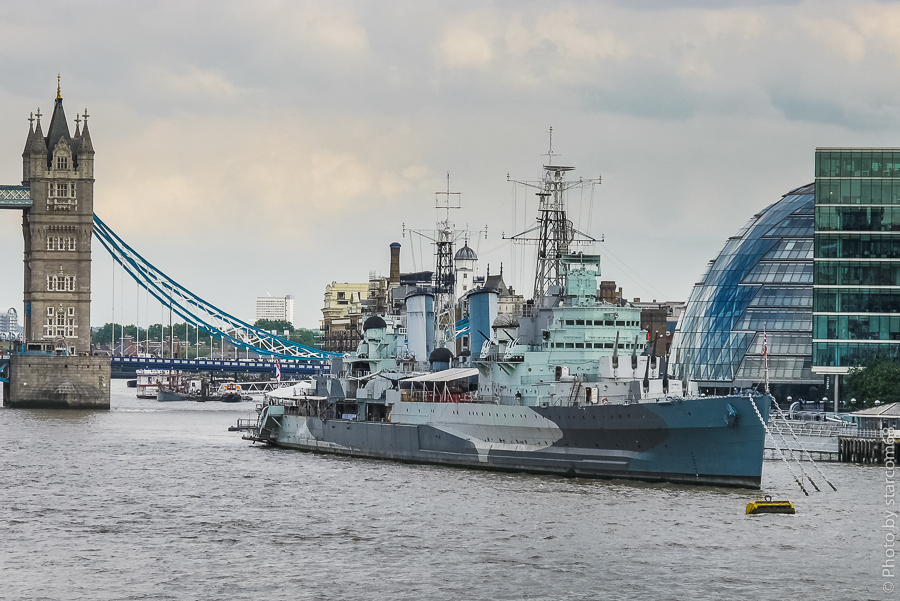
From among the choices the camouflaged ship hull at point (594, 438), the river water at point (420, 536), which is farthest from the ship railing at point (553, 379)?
the river water at point (420, 536)

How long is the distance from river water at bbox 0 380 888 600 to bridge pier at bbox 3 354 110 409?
5343 cm

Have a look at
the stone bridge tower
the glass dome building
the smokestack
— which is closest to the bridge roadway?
the stone bridge tower

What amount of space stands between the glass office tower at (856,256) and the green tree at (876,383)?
11.4 ft

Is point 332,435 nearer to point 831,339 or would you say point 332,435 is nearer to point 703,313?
point 831,339

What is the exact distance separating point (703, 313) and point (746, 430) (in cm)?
5602

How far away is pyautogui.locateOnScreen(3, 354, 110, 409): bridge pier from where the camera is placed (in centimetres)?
10538

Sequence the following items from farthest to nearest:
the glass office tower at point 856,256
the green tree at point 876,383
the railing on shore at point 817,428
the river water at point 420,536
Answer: the glass office tower at point 856,256 → the green tree at point 876,383 → the railing on shore at point 817,428 → the river water at point 420,536

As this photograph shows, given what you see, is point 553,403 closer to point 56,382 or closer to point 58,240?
point 56,382

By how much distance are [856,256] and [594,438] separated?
128 feet

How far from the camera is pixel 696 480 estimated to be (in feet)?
145

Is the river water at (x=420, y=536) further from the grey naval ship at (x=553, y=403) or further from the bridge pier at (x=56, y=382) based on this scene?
the bridge pier at (x=56, y=382)

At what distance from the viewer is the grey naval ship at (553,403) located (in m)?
43.4

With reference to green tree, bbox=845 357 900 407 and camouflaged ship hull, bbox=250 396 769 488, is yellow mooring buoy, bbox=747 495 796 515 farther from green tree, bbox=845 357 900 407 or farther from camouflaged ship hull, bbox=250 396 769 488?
green tree, bbox=845 357 900 407

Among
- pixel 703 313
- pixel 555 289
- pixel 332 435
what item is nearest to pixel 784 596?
pixel 555 289
